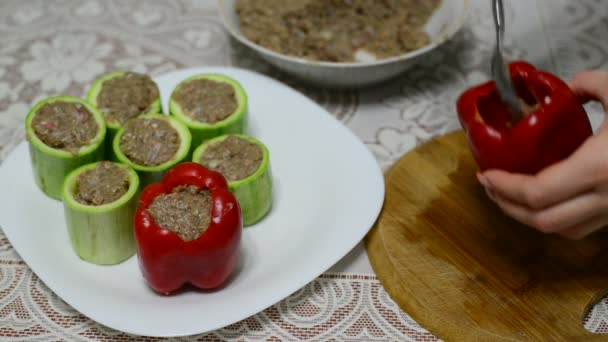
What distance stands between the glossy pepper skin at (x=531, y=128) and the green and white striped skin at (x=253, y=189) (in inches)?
Answer: 19.0

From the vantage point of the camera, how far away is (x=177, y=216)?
153 centimetres

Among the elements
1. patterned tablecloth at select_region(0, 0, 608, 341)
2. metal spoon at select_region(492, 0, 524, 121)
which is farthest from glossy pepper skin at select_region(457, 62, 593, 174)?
patterned tablecloth at select_region(0, 0, 608, 341)

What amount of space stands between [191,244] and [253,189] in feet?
0.82

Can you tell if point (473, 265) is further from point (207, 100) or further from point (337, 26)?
point (337, 26)

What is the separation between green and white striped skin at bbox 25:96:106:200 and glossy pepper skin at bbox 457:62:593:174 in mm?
879

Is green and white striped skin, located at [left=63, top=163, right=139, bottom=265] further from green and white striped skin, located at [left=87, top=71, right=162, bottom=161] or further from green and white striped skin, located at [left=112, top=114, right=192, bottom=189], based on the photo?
green and white striped skin, located at [left=87, top=71, right=162, bottom=161]

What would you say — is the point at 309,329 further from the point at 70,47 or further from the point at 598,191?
the point at 70,47

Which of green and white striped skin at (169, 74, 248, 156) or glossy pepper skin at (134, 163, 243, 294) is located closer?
glossy pepper skin at (134, 163, 243, 294)

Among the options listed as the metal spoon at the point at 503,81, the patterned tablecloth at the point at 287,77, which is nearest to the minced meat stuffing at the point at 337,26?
the patterned tablecloth at the point at 287,77

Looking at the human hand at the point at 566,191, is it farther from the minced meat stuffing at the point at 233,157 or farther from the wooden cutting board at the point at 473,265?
the minced meat stuffing at the point at 233,157

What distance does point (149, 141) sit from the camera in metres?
1.74

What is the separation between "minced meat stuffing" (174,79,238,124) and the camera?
183cm

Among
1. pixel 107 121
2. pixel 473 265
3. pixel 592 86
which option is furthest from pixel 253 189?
pixel 592 86

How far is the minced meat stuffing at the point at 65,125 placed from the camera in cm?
172
